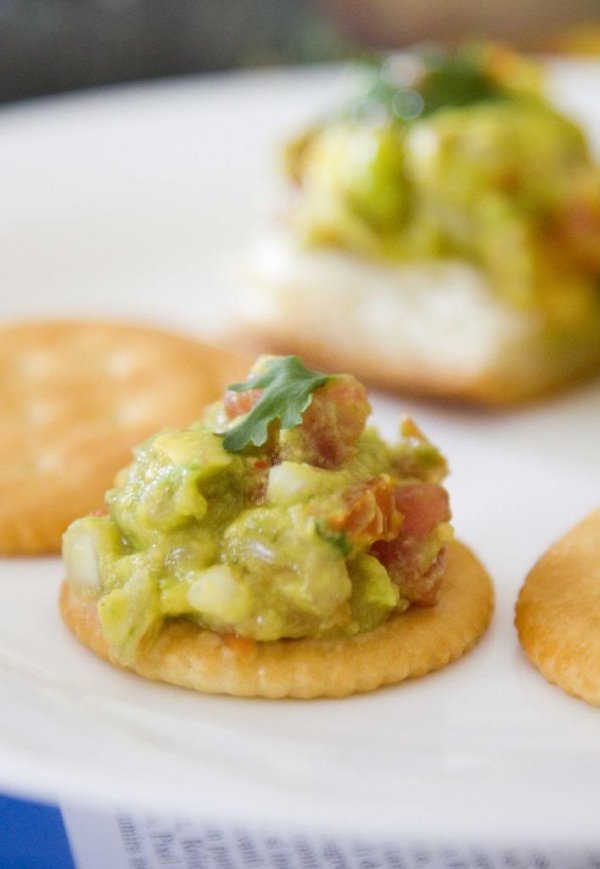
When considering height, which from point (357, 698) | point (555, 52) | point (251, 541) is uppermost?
point (555, 52)

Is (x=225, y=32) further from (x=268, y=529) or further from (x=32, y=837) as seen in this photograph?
(x=32, y=837)

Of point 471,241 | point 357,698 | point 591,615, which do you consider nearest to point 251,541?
point 357,698

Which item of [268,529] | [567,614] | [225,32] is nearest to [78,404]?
[268,529]

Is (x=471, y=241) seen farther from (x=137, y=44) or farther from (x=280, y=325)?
(x=137, y=44)

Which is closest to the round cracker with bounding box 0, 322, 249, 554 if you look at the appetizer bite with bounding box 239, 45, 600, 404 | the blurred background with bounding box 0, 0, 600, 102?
the appetizer bite with bounding box 239, 45, 600, 404

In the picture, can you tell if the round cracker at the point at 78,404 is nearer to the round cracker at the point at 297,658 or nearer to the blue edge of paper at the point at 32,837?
the round cracker at the point at 297,658

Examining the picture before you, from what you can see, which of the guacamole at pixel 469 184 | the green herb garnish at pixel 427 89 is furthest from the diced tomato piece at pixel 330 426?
the green herb garnish at pixel 427 89
